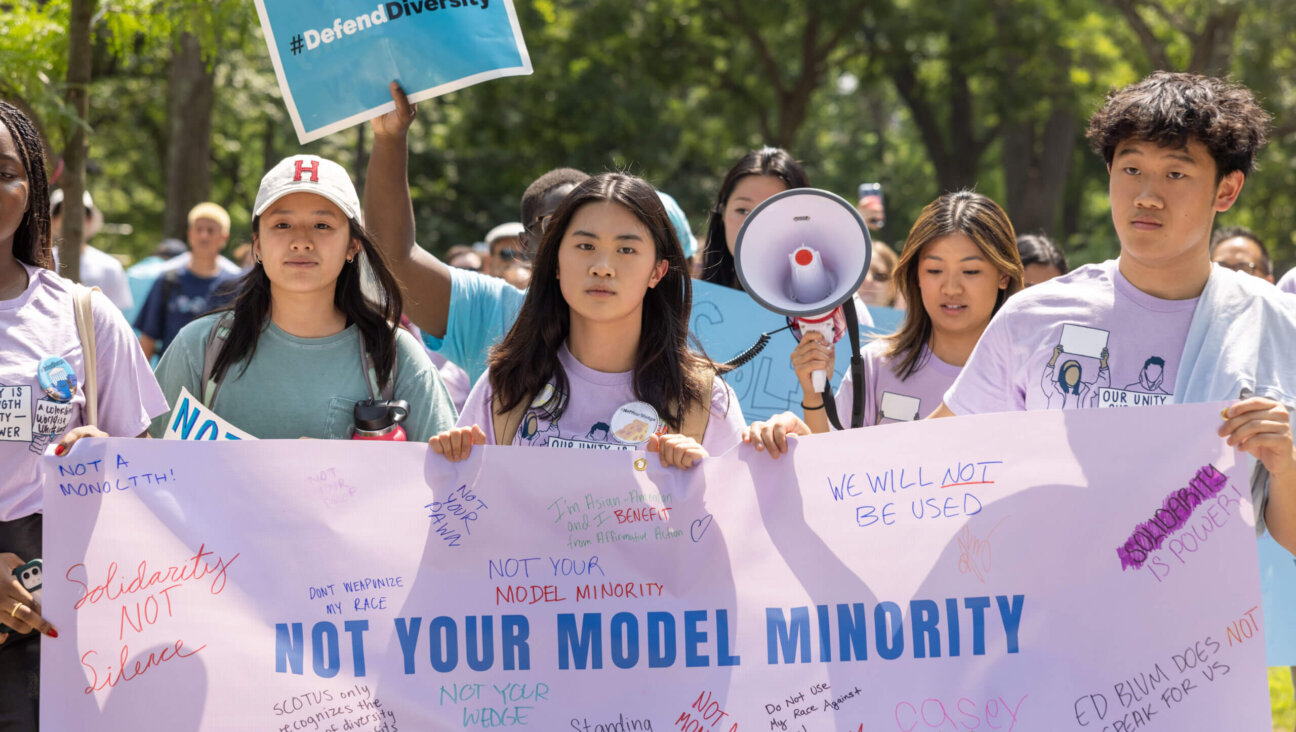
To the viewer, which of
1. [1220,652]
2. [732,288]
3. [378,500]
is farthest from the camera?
[732,288]

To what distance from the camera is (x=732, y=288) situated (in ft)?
15.4

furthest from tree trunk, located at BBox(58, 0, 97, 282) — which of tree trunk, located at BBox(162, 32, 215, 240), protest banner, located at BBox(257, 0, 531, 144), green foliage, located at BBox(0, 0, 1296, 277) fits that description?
green foliage, located at BBox(0, 0, 1296, 277)

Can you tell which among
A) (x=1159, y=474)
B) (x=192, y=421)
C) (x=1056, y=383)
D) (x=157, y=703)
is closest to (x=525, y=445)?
(x=192, y=421)

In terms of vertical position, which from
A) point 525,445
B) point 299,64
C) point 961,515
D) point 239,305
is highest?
point 299,64

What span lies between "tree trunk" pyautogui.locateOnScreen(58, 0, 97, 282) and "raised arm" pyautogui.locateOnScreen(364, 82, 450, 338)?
2.11m

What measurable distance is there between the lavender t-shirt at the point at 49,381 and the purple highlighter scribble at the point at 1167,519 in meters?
2.36

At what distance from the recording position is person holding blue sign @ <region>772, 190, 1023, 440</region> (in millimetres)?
3827

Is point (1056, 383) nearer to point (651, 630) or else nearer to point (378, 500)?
point (651, 630)

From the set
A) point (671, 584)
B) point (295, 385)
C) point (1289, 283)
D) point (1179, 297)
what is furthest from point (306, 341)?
point (1289, 283)

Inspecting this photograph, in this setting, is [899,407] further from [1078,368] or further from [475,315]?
[475,315]

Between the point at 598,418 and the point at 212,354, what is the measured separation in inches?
39.8

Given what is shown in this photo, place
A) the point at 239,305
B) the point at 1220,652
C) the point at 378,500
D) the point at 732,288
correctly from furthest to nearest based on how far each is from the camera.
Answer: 1. the point at 732,288
2. the point at 239,305
3. the point at 378,500
4. the point at 1220,652

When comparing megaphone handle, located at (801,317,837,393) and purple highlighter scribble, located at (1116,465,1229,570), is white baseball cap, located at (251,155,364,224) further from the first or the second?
purple highlighter scribble, located at (1116,465,1229,570)

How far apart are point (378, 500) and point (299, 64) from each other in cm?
134
